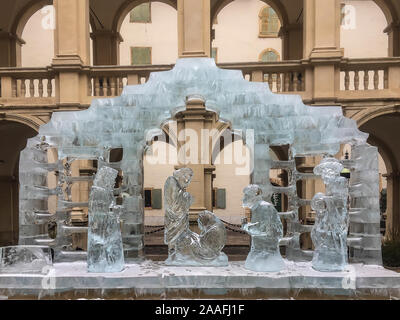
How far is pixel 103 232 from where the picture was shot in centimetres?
466

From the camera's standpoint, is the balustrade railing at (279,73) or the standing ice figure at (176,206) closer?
the standing ice figure at (176,206)

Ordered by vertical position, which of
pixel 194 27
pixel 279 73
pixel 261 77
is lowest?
pixel 261 77

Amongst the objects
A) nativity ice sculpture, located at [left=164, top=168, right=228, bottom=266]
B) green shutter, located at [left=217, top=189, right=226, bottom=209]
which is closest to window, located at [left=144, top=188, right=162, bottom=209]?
green shutter, located at [left=217, top=189, right=226, bottom=209]

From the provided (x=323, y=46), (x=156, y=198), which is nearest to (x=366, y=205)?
(x=323, y=46)

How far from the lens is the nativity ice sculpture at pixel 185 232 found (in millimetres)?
4914

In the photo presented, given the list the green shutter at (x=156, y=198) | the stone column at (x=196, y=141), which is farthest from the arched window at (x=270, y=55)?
the stone column at (x=196, y=141)

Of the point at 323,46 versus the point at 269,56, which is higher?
the point at 269,56

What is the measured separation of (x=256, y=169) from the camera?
5.23 meters

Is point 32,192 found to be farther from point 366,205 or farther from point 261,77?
point 261,77

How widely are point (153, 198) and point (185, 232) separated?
14.6 meters

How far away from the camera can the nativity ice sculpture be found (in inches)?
193

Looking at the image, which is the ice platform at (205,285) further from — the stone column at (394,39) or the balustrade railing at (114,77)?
the stone column at (394,39)

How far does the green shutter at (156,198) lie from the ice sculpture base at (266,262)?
14765mm
